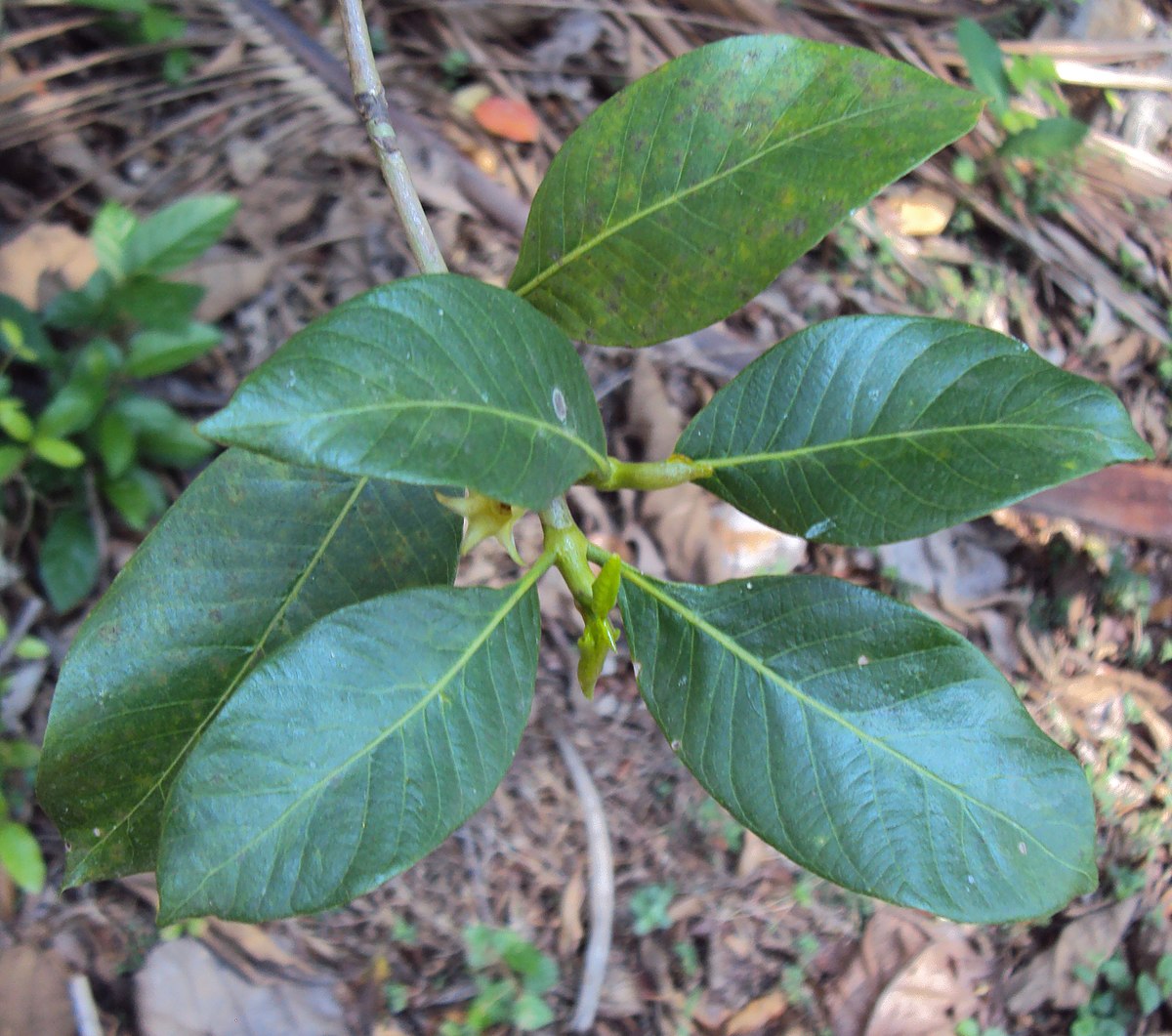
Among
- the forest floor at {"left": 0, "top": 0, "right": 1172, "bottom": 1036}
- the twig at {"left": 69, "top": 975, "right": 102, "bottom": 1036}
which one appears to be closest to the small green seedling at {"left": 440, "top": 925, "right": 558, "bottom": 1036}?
the forest floor at {"left": 0, "top": 0, "right": 1172, "bottom": 1036}

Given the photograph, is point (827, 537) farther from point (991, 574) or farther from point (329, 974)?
point (991, 574)

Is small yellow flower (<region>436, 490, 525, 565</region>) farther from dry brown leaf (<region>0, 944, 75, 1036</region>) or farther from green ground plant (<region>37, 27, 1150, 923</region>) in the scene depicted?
dry brown leaf (<region>0, 944, 75, 1036</region>)

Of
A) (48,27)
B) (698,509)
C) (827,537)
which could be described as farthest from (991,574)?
(48,27)

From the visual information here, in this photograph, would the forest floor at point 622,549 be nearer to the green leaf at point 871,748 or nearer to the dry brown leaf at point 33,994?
the dry brown leaf at point 33,994

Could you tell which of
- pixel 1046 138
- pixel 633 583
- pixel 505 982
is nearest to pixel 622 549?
pixel 505 982

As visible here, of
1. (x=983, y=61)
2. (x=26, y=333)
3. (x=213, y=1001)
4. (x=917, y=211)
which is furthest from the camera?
(x=917, y=211)

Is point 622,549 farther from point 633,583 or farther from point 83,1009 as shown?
point 83,1009
